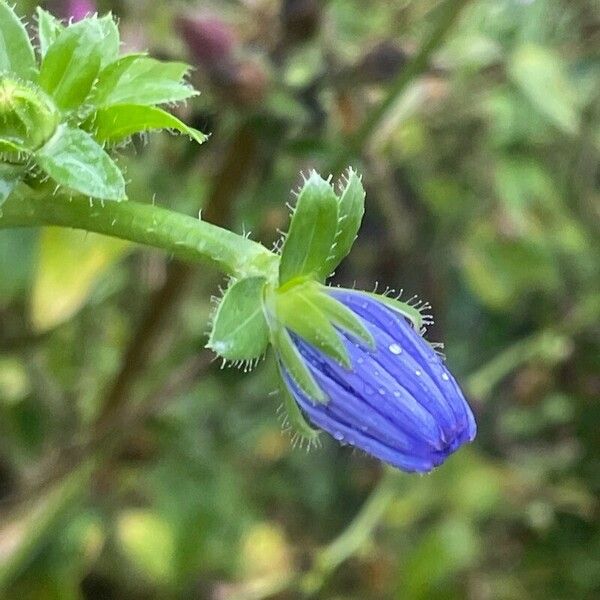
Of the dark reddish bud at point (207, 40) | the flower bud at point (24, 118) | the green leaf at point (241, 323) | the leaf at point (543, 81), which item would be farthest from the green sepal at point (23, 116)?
the leaf at point (543, 81)

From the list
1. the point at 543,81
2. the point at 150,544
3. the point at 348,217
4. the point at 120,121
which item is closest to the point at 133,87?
the point at 120,121

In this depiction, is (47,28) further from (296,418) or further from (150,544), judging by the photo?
(150,544)

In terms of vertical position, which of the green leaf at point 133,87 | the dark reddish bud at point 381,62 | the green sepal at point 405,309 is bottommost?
the dark reddish bud at point 381,62

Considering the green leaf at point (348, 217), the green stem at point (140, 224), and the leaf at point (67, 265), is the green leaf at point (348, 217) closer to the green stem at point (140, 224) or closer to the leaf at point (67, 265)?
the green stem at point (140, 224)

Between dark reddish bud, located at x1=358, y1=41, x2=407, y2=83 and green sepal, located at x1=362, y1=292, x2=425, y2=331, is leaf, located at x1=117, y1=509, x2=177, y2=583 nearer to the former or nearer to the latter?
dark reddish bud, located at x1=358, y1=41, x2=407, y2=83

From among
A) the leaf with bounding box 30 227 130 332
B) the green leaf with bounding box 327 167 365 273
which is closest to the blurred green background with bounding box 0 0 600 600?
the leaf with bounding box 30 227 130 332

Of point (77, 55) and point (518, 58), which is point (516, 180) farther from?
point (77, 55)
